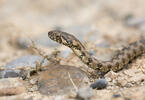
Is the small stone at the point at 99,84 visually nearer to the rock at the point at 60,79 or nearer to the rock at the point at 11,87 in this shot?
the rock at the point at 60,79

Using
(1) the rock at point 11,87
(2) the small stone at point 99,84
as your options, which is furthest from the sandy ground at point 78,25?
A: (1) the rock at point 11,87

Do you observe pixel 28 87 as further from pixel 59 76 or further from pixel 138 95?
pixel 138 95

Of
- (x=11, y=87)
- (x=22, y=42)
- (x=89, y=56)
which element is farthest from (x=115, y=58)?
(x=22, y=42)

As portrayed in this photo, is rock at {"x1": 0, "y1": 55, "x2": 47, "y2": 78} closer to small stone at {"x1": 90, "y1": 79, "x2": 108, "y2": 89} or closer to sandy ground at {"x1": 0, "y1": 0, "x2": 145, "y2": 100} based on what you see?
sandy ground at {"x1": 0, "y1": 0, "x2": 145, "y2": 100}

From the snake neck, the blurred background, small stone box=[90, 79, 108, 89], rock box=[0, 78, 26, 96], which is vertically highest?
the blurred background

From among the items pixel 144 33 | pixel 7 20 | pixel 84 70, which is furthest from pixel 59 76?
pixel 7 20

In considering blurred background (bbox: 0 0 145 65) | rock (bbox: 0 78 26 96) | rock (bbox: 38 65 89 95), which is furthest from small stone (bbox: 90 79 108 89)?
blurred background (bbox: 0 0 145 65)

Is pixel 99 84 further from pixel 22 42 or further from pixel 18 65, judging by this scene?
pixel 22 42
